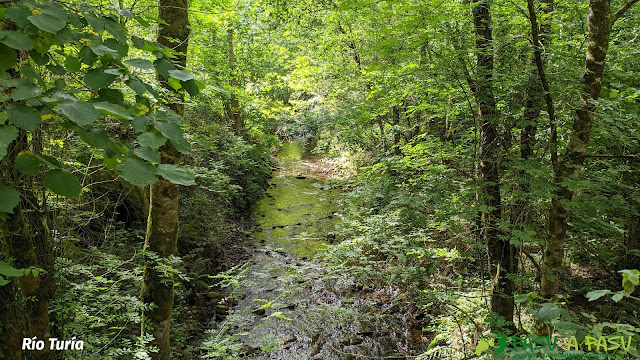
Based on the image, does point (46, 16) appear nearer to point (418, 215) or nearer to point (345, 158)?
point (418, 215)

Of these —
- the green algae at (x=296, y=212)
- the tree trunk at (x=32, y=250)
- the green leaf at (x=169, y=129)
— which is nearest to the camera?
the green leaf at (x=169, y=129)

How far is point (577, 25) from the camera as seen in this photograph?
3316 mm

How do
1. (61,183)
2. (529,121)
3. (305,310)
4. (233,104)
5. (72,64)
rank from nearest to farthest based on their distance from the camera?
(61,183)
(72,64)
(529,121)
(305,310)
(233,104)

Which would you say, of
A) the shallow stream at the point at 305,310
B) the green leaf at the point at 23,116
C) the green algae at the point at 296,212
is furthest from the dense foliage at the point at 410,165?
the green algae at the point at 296,212

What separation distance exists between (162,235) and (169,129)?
8.22ft

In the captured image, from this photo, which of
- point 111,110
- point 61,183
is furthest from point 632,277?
point 61,183

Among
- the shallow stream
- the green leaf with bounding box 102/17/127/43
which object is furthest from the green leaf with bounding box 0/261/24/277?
the shallow stream

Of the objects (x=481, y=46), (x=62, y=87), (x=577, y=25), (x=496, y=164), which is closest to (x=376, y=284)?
(x=496, y=164)

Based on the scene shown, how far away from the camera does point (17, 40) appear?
38.8 inches

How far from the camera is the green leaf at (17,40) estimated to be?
96cm

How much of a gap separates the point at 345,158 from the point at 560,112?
11.6m

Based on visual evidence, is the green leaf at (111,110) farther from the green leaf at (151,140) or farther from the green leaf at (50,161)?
the green leaf at (50,161)

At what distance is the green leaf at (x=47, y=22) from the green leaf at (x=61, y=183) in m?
0.44

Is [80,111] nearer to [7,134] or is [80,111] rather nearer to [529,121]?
[7,134]
